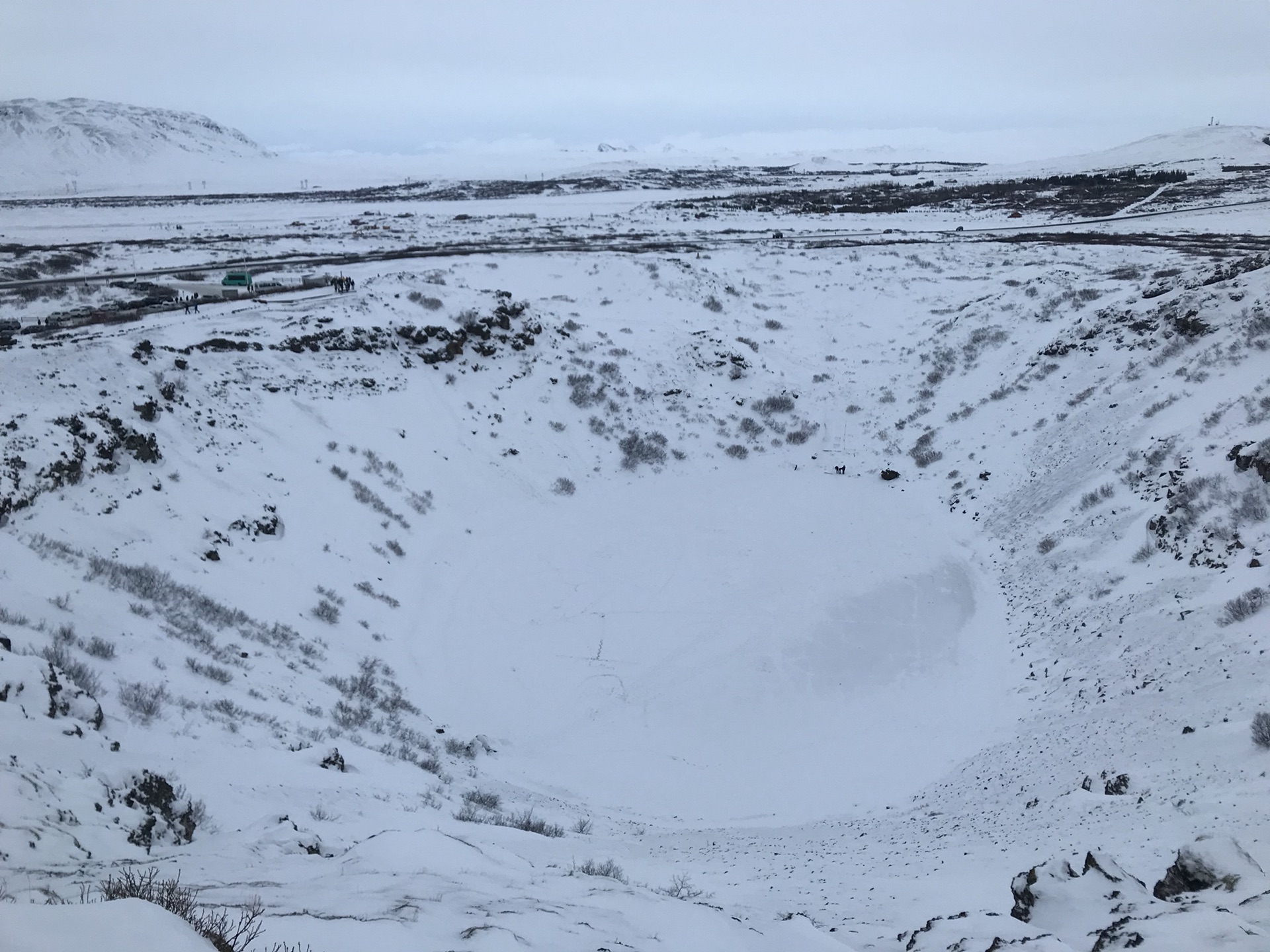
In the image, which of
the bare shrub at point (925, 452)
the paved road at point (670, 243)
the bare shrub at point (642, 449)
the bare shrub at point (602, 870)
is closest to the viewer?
the bare shrub at point (602, 870)

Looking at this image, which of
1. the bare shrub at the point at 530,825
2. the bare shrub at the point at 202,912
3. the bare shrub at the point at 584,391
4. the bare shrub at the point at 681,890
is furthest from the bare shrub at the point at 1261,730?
the bare shrub at the point at 584,391

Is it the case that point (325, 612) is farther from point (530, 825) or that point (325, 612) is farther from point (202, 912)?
point (202, 912)

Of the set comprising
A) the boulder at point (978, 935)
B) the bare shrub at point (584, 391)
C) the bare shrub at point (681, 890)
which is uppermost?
the bare shrub at point (584, 391)

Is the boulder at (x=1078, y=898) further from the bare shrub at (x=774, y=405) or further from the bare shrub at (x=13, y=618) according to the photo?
the bare shrub at (x=774, y=405)

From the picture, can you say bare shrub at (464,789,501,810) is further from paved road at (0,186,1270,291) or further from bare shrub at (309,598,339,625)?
paved road at (0,186,1270,291)

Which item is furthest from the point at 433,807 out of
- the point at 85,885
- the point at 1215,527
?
the point at 1215,527

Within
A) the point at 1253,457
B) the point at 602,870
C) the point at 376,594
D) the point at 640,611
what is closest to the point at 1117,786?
the point at 602,870

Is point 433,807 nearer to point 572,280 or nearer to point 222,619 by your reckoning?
point 222,619

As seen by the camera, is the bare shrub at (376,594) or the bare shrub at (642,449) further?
the bare shrub at (642,449)
